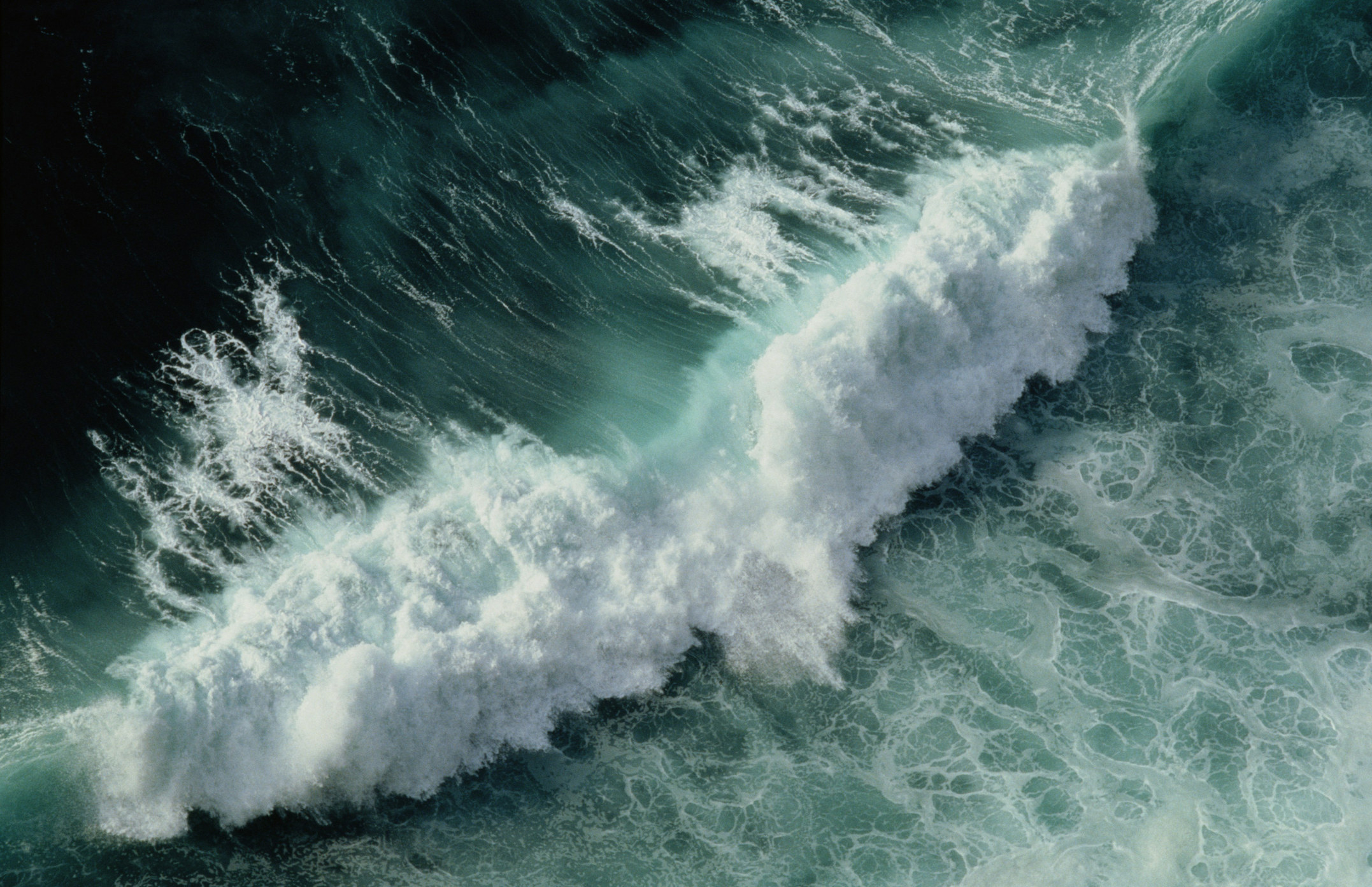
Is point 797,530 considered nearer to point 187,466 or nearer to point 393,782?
point 393,782

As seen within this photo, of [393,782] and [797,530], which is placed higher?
[797,530]

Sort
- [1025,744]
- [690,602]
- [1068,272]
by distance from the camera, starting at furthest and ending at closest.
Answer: [1068,272] → [690,602] → [1025,744]

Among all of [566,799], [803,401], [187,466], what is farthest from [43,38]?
[566,799]

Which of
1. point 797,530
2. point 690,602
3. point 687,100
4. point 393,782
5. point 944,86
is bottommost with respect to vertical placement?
point 393,782

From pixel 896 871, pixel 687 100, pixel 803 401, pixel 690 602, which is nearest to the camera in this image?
pixel 896 871

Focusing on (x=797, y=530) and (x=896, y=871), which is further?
(x=797, y=530)
